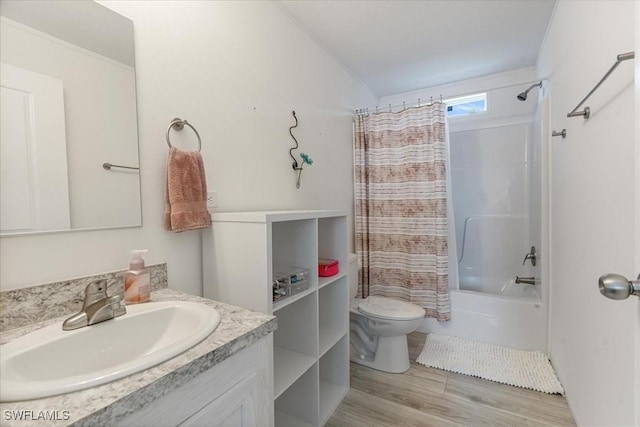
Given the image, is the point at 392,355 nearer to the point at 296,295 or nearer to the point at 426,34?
the point at 296,295

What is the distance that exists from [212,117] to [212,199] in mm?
389

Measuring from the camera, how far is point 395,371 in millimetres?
1933

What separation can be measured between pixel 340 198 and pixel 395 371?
4.45 ft

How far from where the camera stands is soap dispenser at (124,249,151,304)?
0.95 m

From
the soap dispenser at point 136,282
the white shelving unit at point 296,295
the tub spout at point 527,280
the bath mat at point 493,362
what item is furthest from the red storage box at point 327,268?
the tub spout at point 527,280

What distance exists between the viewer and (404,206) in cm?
241

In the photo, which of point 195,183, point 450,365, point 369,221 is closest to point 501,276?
point 450,365

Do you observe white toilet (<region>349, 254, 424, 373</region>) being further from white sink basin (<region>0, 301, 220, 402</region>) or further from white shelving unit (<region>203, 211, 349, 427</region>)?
white sink basin (<region>0, 301, 220, 402</region>)

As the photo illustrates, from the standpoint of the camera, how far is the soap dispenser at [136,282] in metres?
0.95

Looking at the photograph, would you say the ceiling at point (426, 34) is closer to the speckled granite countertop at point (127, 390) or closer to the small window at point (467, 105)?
the small window at point (467, 105)

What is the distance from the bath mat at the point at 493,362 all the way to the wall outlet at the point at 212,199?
1.78 metres

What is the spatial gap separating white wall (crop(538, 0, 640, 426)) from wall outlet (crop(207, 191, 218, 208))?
1381mm

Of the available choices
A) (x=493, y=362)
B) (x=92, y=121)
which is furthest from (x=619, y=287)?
(x=493, y=362)

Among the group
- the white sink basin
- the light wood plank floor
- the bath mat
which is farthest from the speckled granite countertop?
the bath mat
